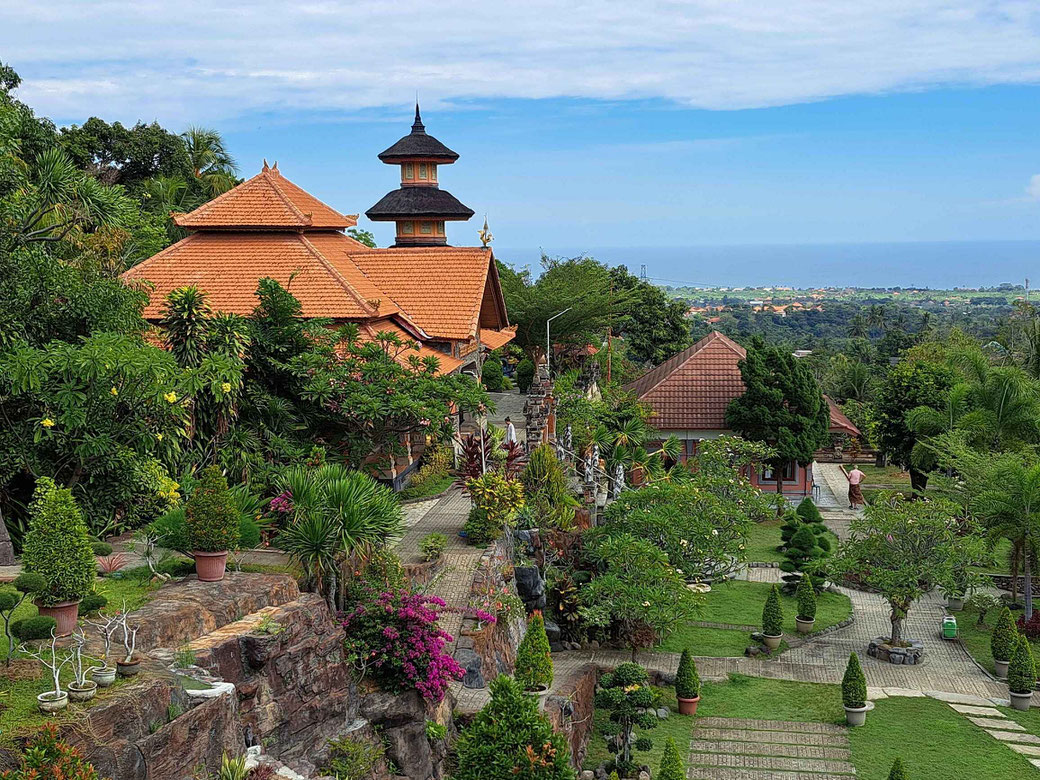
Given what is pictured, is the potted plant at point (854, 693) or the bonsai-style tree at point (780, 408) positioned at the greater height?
the bonsai-style tree at point (780, 408)

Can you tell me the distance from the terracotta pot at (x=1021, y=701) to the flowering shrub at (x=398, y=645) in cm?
1244

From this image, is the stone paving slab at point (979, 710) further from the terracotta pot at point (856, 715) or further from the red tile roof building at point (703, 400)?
the red tile roof building at point (703, 400)

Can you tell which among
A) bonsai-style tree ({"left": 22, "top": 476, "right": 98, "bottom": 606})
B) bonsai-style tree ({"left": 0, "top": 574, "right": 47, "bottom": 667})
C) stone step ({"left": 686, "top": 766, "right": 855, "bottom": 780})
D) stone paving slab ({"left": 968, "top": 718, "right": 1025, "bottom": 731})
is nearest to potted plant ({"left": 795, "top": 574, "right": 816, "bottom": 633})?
stone paving slab ({"left": 968, "top": 718, "right": 1025, "bottom": 731})

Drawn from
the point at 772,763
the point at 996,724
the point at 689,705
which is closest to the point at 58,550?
the point at 772,763

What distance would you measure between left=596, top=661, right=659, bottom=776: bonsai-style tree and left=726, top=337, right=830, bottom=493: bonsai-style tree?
19.2 metres

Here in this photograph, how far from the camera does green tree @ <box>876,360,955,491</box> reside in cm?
4025

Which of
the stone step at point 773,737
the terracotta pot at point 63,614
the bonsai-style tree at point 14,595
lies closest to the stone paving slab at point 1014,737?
the stone step at point 773,737

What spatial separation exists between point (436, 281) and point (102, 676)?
845 inches

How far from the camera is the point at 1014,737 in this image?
67.4 ft

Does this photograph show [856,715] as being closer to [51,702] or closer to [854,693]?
[854,693]

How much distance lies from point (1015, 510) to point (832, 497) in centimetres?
1501

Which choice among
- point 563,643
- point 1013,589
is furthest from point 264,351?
point 1013,589

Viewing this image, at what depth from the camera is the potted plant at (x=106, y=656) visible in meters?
11.1

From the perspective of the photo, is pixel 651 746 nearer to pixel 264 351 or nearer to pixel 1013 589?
pixel 264 351
